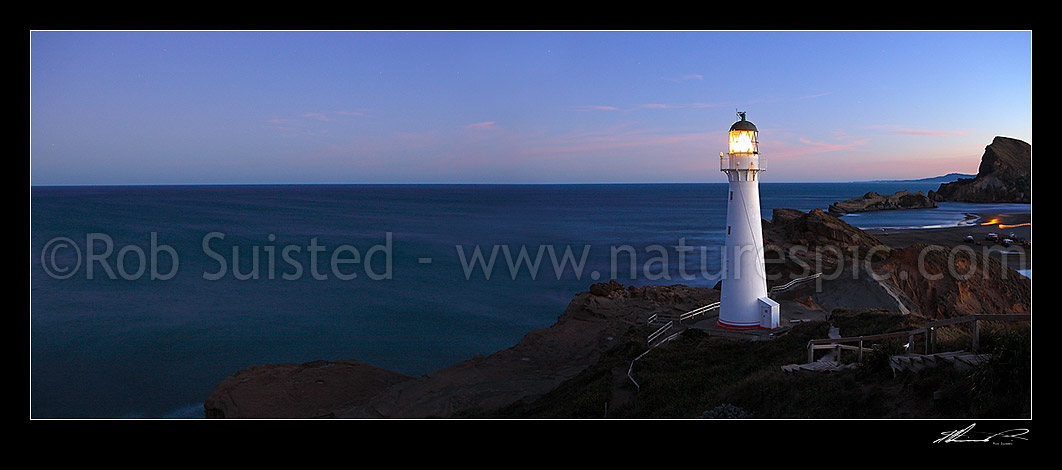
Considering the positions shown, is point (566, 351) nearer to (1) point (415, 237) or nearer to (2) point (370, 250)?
(2) point (370, 250)

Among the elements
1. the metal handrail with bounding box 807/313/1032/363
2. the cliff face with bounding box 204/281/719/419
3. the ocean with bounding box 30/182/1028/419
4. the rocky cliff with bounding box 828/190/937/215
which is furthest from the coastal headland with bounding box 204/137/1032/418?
the rocky cliff with bounding box 828/190/937/215

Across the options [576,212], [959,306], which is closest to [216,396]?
[959,306]

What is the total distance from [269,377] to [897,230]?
45.2 meters

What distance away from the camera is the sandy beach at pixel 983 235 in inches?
1212

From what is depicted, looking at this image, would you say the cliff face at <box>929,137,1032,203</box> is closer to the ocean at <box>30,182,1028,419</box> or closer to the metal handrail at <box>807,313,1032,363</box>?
the ocean at <box>30,182,1028,419</box>

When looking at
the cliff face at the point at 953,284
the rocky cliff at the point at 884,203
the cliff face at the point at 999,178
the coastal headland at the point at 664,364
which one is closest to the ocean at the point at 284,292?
the coastal headland at the point at 664,364

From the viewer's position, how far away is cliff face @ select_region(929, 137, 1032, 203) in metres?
74.1

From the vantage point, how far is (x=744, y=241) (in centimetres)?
1317

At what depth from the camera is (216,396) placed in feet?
45.5
